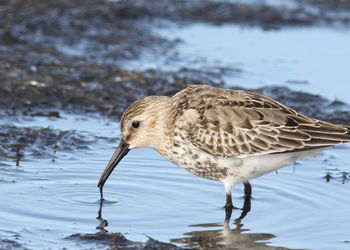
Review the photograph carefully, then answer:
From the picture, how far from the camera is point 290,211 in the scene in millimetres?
8844

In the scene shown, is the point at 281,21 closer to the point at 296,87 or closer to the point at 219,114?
the point at 296,87

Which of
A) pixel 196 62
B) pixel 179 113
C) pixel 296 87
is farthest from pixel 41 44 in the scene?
pixel 179 113

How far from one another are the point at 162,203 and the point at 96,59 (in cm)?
614

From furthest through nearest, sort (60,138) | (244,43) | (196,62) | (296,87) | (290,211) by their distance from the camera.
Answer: (244,43) < (196,62) < (296,87) < (60,138) < (290,211)

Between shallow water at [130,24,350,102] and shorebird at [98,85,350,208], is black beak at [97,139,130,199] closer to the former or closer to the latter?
shorebird at [98,85,350,208]

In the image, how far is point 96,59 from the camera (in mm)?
14641

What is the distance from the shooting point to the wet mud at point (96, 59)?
11.2 meters

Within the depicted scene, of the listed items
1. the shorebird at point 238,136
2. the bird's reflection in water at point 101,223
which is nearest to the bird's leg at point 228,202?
the shorebird at point 238,136

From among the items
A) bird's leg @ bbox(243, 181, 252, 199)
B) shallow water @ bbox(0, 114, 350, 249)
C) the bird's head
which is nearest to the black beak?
the bird's head

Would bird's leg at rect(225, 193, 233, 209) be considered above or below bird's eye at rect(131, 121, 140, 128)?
below

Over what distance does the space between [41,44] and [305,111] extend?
5.55m

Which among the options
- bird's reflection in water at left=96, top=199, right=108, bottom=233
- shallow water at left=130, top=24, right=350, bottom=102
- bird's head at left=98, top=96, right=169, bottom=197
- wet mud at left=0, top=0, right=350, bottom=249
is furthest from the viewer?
shallow water at left=130, top=24, right=350, bottom=102

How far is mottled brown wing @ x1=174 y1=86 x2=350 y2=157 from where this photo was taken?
8766 millimetres

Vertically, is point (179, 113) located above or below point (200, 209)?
above
